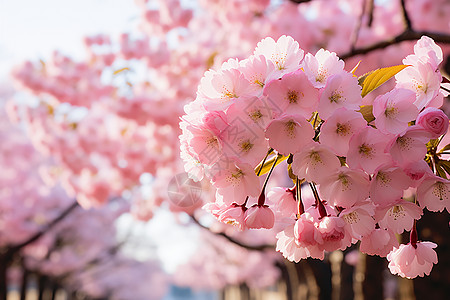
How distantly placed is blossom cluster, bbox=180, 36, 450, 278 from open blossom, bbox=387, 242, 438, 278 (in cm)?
10

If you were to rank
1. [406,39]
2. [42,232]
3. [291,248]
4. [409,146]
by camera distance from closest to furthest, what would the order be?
[409,146], [291,248], [406,39], [42,232]

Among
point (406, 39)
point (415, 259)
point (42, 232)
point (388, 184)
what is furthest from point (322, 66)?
point (42, 232)

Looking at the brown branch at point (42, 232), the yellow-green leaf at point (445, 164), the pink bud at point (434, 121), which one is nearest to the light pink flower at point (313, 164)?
the pink bud at point (434, 121)

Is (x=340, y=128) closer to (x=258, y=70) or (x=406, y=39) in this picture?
(x=258, y=70)

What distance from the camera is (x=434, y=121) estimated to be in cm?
103

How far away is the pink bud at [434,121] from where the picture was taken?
1018 mm

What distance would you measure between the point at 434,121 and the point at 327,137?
248mm

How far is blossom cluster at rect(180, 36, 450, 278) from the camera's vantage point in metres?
1.03

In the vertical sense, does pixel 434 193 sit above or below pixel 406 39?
above

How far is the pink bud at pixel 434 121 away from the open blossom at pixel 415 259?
377 mm

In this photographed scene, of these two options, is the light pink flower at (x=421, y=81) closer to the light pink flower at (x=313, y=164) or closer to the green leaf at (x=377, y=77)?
the green leaf at (x=377, y=77)

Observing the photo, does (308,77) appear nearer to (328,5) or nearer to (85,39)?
(328,5)

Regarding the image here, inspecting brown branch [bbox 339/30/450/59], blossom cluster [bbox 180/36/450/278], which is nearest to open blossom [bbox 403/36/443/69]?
blossom cluster [bbox 180/36/450/278]

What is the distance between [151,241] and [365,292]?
39292 millimetres
